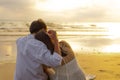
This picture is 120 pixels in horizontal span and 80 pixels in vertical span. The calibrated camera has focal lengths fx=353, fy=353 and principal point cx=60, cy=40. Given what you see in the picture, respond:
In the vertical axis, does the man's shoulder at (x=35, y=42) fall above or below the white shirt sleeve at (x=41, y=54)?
above

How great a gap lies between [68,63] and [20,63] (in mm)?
599

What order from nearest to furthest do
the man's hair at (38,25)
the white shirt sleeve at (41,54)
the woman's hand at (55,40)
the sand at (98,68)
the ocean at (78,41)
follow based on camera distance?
1. the white shirt sleeve at (41,54)
2. the woman's hand at (55,40)
3. the man's hair at (38,25)
4. the sand at (98,68)
5. the ocean at (78,41)

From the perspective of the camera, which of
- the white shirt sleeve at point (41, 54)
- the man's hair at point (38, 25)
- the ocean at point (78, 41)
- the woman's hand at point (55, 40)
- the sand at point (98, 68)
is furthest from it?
the ocean at point (78, 41)

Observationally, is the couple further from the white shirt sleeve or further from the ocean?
the ocean

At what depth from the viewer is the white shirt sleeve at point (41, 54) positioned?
4086 millimetres

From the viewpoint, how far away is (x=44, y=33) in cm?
425

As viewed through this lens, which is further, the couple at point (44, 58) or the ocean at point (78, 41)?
the ocean at point (78, 41)

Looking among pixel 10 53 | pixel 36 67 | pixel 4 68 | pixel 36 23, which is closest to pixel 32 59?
pixel 36 67

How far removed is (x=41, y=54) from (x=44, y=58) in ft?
0.19

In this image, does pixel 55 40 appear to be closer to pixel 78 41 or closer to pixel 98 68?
pixel 98 68

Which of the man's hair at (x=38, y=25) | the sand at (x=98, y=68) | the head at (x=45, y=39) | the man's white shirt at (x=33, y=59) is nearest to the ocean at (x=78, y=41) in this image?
the sand at (x=98, y=68)

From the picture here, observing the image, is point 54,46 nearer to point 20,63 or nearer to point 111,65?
point 20,63

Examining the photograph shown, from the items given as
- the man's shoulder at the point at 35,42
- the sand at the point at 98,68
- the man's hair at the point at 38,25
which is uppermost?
the man's hair at the point at 38,25

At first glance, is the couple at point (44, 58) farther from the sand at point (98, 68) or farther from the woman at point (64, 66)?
the sand at point (98, 68)
